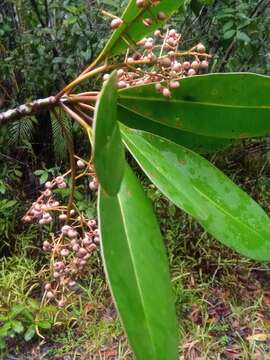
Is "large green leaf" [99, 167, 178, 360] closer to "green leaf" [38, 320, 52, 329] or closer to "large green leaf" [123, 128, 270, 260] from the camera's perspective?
"large green leaf" [123, 128, 270, 260]

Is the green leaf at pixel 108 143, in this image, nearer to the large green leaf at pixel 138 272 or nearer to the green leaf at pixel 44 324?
the large green leaf at pixel 138 272

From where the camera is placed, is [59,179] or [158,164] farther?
[59,179]

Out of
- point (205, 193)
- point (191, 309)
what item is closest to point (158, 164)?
point (205, 193)

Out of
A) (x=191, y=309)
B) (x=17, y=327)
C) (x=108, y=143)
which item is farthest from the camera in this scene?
(x=191, y=309)

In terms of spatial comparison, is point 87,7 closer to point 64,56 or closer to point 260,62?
point 64,56

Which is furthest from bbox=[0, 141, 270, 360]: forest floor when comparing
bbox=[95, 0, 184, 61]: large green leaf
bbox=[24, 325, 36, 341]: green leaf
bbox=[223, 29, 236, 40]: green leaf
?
bbox=[95, 0, 184, 61]: large green leaf

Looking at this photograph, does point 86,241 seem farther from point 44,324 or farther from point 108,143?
point 44,324

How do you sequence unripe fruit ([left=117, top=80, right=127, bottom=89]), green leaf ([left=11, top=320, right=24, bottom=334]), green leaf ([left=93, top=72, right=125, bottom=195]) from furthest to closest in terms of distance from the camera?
green leaf ([left=11, top=320, right=24, bottom=334]) → unripe fruit ([left=117, top=80, right=127, bottom=89]) → green leaf ([left=93, top=72, right=125, bottom=195])
